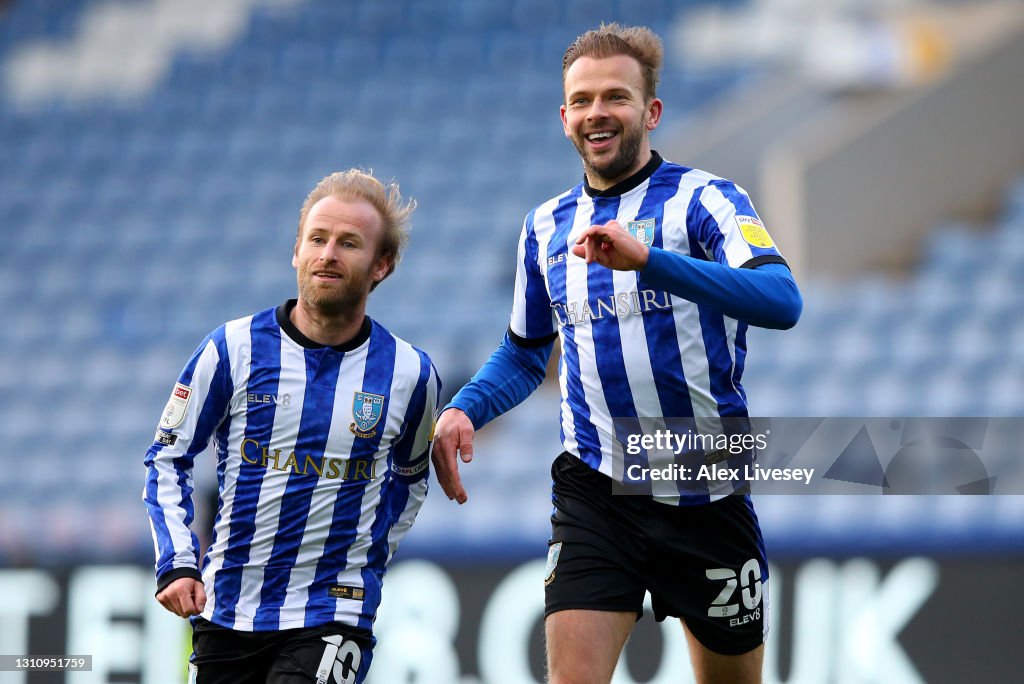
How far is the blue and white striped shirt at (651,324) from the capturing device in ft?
11.4

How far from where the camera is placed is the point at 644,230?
3.52 meters

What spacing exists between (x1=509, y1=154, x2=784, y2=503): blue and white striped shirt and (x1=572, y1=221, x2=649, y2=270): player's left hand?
0.38 meters

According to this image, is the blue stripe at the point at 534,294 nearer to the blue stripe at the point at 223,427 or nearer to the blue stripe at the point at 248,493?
the blue stripe at the point at 248,493

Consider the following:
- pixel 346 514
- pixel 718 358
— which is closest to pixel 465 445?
pixel 346 514

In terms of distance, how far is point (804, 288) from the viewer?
10.2 meters

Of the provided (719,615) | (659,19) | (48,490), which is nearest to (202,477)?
(48,490)

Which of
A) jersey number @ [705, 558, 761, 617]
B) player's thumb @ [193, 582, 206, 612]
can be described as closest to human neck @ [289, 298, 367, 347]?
player's thumb @ [193, 582, 206, 612]

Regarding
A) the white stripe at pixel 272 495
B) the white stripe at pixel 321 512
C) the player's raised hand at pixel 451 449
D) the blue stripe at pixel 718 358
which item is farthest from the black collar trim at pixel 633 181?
the white stripe at pixel 272 495

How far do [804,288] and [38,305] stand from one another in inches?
260

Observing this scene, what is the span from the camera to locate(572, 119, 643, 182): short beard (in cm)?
356

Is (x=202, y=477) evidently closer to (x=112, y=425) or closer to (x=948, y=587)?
(x=112, y=425)

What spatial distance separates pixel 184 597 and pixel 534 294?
1.34 meters

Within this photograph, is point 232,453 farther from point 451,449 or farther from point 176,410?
point 451,449

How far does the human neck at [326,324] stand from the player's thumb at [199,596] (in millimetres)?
742
